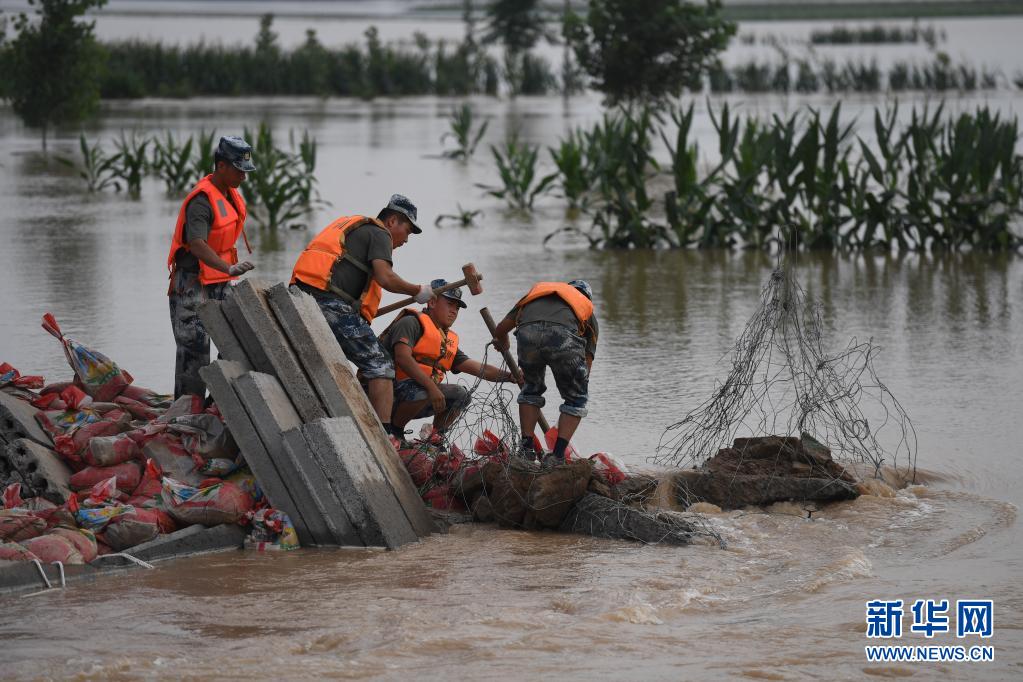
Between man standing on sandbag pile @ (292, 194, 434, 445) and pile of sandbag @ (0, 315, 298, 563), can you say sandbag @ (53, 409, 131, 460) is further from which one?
man standing on sandbag pile @ (292, 194, 434, 445)

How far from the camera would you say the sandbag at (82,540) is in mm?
6180

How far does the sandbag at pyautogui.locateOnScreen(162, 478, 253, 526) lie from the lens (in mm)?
6570

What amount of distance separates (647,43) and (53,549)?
62.6 feet

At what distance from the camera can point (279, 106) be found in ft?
122

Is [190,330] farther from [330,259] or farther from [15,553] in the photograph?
[15,553]

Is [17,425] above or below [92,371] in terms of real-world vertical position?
below

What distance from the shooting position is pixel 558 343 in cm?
716

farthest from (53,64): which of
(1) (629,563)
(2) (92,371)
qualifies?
(1) (629,563)

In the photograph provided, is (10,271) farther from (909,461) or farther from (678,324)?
(909,461)

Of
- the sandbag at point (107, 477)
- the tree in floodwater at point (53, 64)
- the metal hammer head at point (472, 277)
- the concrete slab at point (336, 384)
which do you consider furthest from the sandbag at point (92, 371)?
the tree in floodwater at point (53, 64)

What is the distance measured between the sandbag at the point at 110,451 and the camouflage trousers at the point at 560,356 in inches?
75.5

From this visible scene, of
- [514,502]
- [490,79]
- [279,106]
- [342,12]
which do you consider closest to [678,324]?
[514,502]

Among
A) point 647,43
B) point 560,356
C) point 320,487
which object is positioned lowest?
point 320,487

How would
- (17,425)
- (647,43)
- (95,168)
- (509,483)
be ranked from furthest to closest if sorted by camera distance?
1. (647,43)
2. (95,168)
3. (17,425)
4. (509,483)
